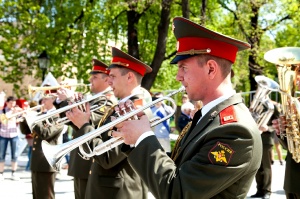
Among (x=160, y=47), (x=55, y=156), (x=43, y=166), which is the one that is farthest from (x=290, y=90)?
(x=160, y=47)

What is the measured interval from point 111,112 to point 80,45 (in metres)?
16.5

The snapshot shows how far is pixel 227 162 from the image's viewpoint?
2.54 m

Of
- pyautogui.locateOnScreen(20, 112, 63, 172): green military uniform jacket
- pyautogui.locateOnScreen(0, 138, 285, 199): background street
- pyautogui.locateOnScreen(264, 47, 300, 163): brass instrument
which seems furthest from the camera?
pyautogui.locateOnScreen(0, 138, 285, 199): background street

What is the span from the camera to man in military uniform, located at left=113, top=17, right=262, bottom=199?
254 centimetres

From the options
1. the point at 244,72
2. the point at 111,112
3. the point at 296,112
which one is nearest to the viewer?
the point at 111,112

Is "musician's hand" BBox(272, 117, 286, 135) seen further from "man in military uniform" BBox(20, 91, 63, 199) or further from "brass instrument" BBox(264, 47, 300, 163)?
"man in military uniform" BBox(20, 91, 63, 199)

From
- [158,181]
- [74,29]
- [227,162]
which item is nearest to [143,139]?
[158,181]

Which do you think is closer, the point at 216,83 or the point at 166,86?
the point at 216,83

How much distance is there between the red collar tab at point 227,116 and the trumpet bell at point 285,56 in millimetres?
2846

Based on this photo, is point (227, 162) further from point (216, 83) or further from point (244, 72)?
point (244, 72)

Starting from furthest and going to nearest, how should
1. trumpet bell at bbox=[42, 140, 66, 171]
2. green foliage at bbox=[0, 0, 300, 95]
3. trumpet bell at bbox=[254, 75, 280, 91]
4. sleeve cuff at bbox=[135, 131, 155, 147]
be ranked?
green foliage at bbox=[0, 0, 300, 95] → trumpet bell at bbox=[254, 75, 280, 91] → trumpet bell at bbox=[42, 140, 66, 171] → sleeve cuff at bbox=[135, 131, 155, 147]

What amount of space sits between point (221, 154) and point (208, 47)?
570mm

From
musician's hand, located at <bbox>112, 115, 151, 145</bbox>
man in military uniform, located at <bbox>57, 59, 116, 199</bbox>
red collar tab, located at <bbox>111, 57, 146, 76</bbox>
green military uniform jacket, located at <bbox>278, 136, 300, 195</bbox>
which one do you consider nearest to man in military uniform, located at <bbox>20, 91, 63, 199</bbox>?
man in military uniform, located at <bbox>57, 59, 116, 199</bbox>

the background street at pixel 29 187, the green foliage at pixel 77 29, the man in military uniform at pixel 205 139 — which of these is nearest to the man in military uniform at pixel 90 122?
the man in military uniform at pixel 205 139
